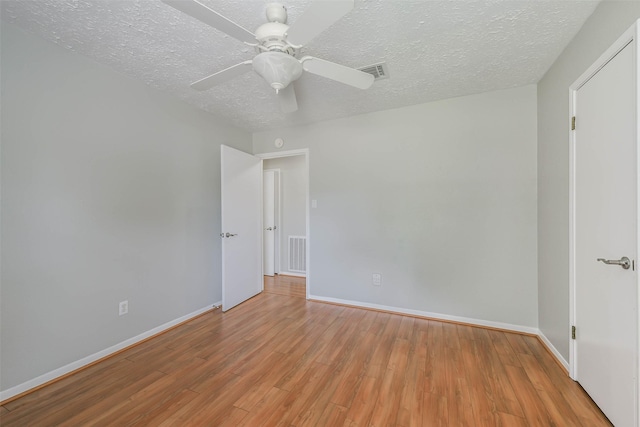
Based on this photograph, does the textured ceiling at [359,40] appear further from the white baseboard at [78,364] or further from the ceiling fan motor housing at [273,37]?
the white baseboard at [78,364]

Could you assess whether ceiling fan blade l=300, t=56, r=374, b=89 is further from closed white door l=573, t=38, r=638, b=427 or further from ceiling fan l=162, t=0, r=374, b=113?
closed white door l=573, t=38, r=638, b=427

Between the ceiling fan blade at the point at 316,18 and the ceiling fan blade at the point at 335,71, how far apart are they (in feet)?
0.51

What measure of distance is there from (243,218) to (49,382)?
7.12ft

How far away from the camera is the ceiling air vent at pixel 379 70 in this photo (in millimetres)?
2004

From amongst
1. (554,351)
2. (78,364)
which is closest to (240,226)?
(78,364)

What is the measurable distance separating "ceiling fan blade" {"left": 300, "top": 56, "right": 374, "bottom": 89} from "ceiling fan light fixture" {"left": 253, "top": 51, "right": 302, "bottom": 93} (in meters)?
0.07

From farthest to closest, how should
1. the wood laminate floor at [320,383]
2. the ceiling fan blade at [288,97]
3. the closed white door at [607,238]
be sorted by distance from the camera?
1. the ceiling fan blade at [288,97]
2. the wood laminate floor at [320,383]
3. the closed white door at [607,238]

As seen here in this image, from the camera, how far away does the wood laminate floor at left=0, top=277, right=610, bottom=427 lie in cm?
143

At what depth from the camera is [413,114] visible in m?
2.81

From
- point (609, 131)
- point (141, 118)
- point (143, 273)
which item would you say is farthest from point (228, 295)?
point (609, 131)

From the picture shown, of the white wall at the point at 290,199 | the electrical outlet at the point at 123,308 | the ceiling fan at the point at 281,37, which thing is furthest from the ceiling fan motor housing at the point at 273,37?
the white wall at the point at 290,199

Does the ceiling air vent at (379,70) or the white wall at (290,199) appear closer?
the ceiling air vent at (379,70)

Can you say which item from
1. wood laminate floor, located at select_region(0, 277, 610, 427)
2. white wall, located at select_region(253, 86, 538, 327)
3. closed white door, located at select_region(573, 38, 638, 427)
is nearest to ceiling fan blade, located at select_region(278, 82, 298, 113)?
white wall, located at select_region(253, 86, 538, 327)

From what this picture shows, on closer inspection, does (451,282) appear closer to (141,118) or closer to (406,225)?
(406,225)
